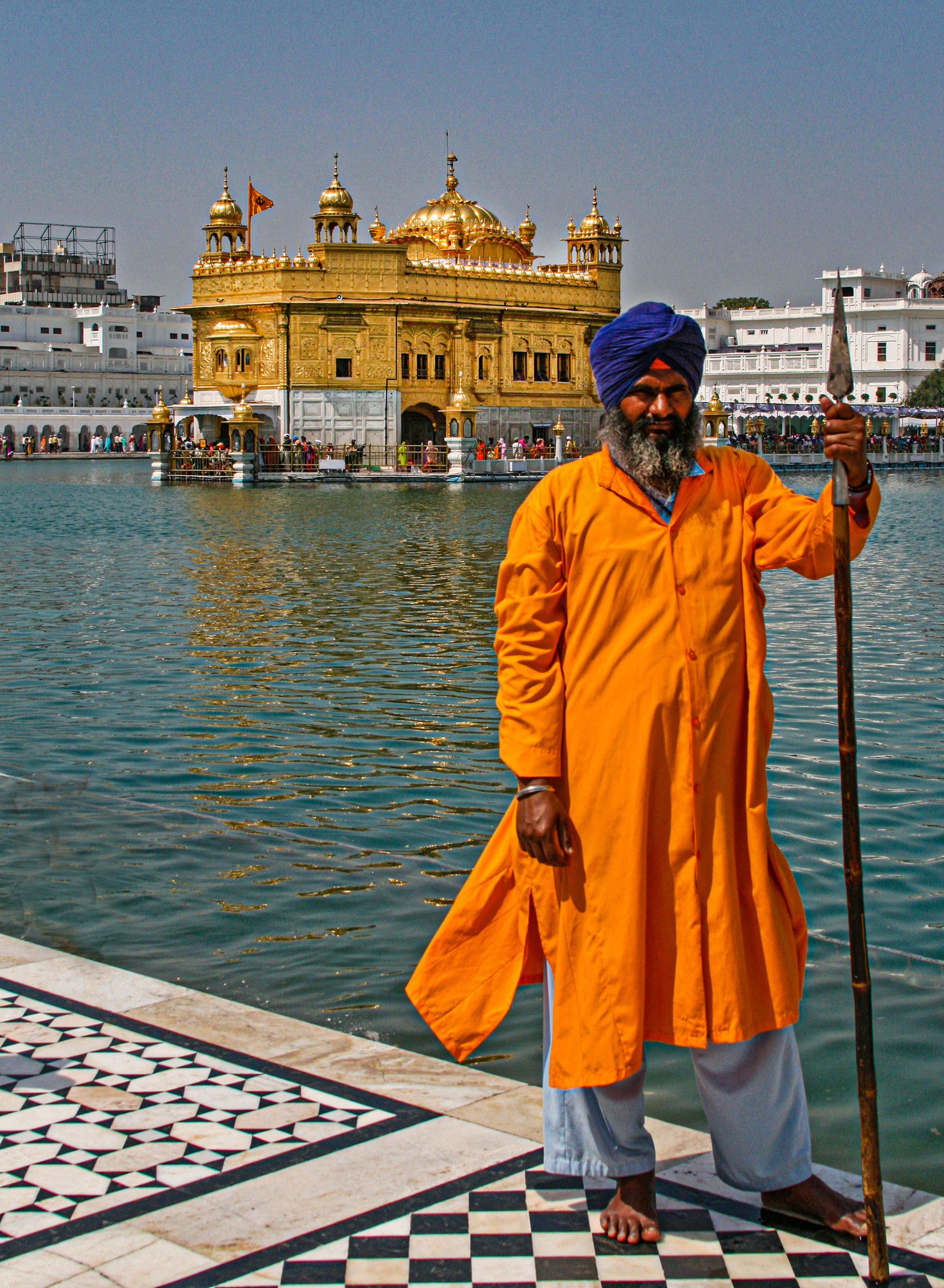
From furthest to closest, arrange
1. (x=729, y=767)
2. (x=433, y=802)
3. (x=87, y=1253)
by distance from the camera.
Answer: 1. (x=433, y=802)
2. (x=729, y=767)
3. (x=87, y=1253)

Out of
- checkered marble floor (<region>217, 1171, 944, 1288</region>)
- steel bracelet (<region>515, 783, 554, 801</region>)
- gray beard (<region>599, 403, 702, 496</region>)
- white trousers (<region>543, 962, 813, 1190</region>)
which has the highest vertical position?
gray beard (<region>599, 403, 702, 496</region>)

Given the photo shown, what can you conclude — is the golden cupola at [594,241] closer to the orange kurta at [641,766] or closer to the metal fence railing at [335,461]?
the metal fence railing at [335,461]

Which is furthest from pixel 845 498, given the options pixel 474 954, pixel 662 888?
pixel 474 954

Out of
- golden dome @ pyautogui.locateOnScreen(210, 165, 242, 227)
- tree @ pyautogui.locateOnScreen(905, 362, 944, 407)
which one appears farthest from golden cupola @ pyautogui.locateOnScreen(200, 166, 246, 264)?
tree @ pyautogui.locateOnScreen(905, 362, 944, 407)

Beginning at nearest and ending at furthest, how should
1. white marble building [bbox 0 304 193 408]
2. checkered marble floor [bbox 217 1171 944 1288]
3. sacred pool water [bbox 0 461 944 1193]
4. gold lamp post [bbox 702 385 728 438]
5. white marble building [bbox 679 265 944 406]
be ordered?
checkered marble floor [bbox 217 1171 944 1288] → sacred pool water [bbox 0 461 944 1193] → gold lamp post [bbox 702 385 728 438] → white marble building [bbox 679 265 944 406] → white marble building [bbox 0 304 193 408]

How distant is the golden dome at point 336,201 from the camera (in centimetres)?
4869

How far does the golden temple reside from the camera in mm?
48844

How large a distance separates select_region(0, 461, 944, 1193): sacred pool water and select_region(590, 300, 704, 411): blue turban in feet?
5.97

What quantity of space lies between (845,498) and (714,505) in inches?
13.3

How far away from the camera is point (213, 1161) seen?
128 inches

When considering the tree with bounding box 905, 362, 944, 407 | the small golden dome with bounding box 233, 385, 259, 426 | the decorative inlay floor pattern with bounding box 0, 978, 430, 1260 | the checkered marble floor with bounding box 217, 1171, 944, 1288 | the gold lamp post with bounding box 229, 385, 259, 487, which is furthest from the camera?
the tree with bounding box 905, 362, 944, 407

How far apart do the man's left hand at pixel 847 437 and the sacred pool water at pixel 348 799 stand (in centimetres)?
166

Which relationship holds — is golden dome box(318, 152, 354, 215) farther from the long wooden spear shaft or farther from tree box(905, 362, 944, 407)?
the long wooden spear shaft

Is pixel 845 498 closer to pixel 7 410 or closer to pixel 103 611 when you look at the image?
pixel 103 611
